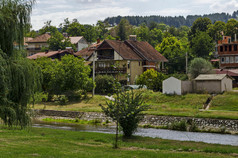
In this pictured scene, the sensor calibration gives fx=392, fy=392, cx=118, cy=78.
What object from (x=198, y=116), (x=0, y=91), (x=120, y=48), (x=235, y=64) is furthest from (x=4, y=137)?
(x=235, y=64)

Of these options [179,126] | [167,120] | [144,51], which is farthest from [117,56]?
[179,126]

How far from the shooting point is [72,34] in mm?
156375

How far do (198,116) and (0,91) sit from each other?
86.0 ft

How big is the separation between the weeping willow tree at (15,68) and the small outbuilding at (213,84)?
3794 centimetres

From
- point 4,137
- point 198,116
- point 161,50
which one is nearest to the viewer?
point 4,137

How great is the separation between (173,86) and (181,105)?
591cm

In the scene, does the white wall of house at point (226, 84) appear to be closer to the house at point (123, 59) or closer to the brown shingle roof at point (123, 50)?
the house at point (123, 59)

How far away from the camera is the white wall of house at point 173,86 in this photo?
59469 mm

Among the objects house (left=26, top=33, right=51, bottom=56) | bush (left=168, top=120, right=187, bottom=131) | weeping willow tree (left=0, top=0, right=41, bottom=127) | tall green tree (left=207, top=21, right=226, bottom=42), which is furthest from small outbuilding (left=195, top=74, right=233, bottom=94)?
house (left=26, top=33, right=51, bottom=56)

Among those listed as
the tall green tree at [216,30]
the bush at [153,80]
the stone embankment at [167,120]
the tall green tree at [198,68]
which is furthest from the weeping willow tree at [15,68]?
the tall green tree at [216,30]

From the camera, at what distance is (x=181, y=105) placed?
179 feet

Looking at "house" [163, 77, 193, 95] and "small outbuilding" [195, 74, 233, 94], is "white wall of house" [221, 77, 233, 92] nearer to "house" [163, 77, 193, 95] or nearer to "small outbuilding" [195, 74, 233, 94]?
"small outbuilding" [195, 74, 233, 94]

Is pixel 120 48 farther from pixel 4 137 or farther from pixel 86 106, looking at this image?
pixel 4 137

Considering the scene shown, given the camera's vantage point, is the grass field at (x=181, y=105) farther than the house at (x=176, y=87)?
No
